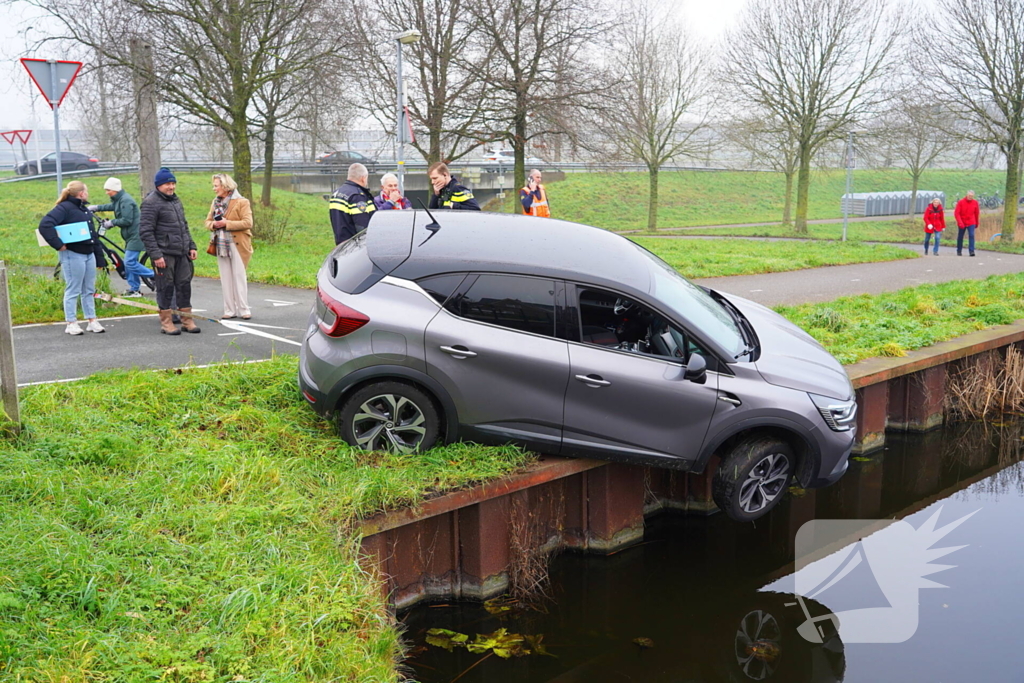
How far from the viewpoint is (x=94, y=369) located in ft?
28.0

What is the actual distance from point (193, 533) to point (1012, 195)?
3188 centimetres

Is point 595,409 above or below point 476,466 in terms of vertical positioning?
above

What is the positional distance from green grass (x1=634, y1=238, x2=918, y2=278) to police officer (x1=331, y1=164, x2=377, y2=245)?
7.83 metres

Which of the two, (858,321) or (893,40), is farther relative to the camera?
(893,40)

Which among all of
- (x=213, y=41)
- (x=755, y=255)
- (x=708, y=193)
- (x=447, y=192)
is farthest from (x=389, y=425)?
(x=708, y=193)

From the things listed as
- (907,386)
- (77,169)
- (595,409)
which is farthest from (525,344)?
(77,169)

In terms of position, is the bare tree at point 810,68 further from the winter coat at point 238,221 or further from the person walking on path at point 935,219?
the winter coat at point 238,221

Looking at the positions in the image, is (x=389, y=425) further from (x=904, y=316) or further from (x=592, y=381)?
(x=904, y=316)

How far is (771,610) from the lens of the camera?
6965mm

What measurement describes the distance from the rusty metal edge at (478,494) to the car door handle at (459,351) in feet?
2.97

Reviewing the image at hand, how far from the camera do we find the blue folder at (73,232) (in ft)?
32.4

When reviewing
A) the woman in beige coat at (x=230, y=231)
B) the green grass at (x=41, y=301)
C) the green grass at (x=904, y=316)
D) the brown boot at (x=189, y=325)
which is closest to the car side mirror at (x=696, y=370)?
the green grass at (x=904, y=316)

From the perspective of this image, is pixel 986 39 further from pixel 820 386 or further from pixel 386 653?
pixel 386 653

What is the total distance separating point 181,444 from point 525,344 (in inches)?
99.2
